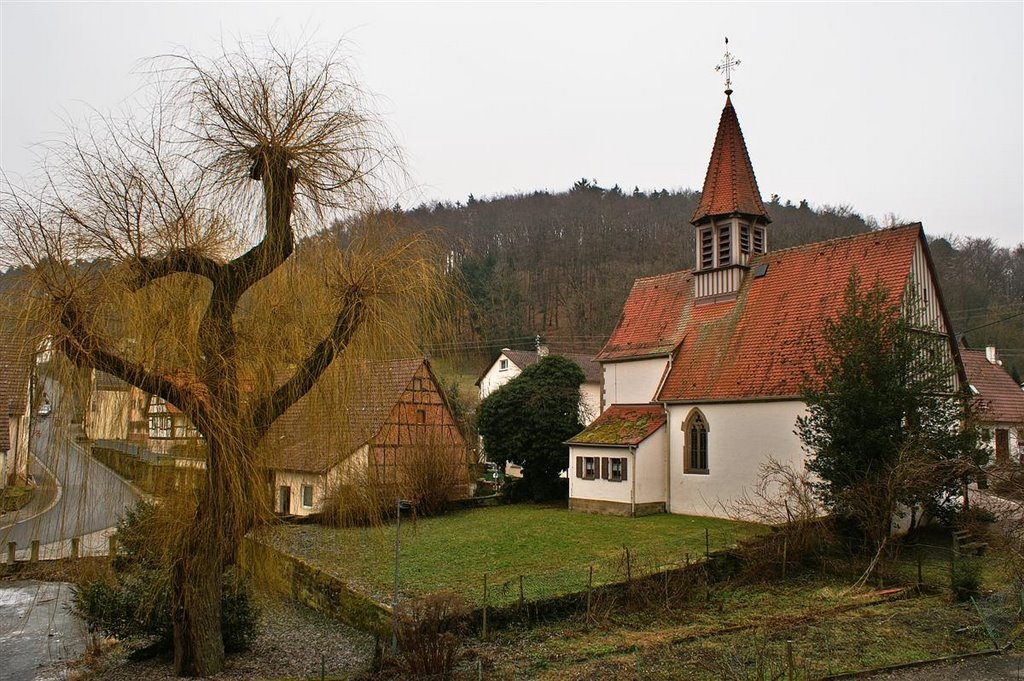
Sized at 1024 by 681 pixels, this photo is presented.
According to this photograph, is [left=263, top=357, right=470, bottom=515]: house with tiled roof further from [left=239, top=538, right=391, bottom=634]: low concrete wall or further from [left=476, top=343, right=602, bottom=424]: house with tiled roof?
[left=476, top=343, right=602, bottom=424]: house with tiled roof

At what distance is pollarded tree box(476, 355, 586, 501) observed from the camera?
25.7 m

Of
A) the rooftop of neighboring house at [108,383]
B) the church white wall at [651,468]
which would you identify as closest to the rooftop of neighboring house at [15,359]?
the rooftop of neighboring house at [108,383]

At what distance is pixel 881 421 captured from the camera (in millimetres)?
15109

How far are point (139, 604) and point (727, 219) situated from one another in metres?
19.7

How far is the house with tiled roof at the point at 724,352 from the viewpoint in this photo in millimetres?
19500

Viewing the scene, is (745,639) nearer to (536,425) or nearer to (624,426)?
(624,426)

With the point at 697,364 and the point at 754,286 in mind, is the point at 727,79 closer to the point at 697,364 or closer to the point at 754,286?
the point at 754,286

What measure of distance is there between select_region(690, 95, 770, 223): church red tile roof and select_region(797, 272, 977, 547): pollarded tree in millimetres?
7831

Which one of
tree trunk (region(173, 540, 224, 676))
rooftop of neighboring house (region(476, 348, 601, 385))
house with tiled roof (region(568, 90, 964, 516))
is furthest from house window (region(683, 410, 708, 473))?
rooftop of neighboring house (region(476, 348, 601, 385))

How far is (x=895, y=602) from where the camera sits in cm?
1263

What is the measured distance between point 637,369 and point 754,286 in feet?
15.2

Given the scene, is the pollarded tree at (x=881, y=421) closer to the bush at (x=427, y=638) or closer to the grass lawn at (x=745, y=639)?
the grass lawn at (x=745, y=639)

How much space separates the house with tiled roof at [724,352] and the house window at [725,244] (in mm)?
33

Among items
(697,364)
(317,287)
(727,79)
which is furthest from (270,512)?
(727,79)
